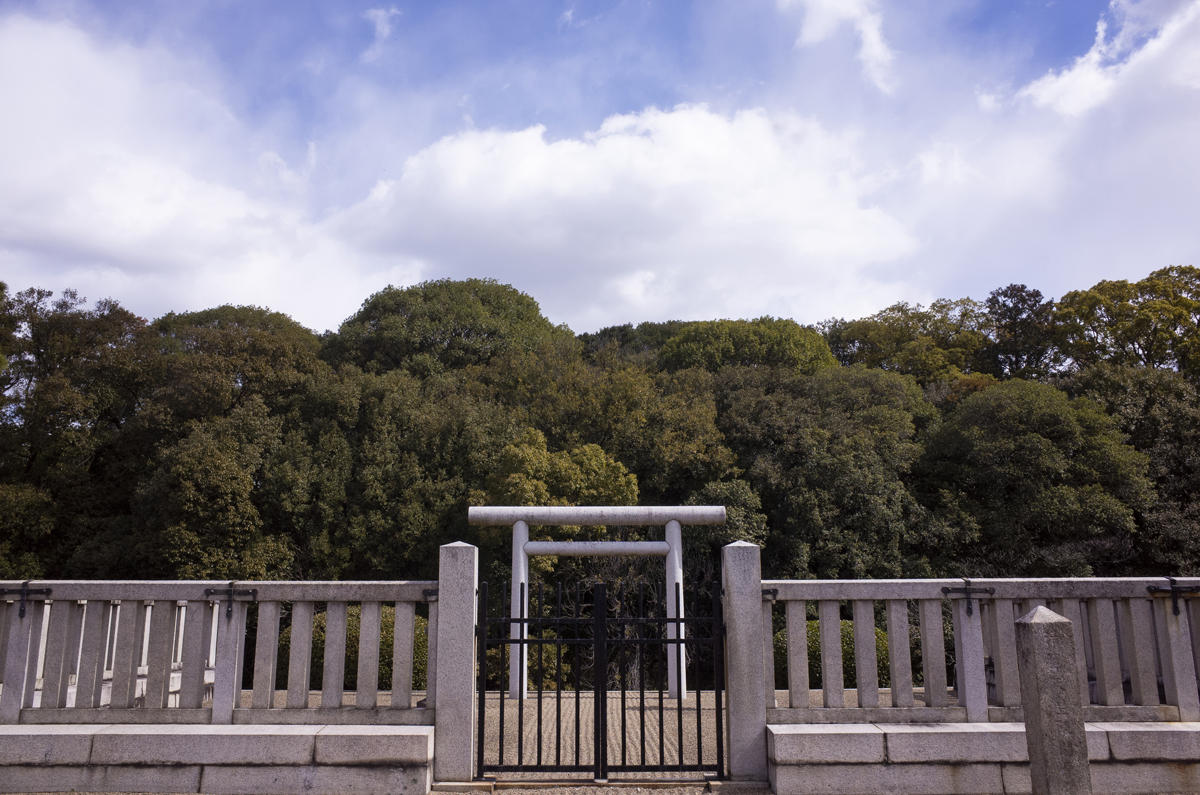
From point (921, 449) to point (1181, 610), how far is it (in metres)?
14.7

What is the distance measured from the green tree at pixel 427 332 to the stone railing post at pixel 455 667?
2069 cm

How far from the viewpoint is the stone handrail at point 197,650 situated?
233 inches

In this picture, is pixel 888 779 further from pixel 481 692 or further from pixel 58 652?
pixel 58 652

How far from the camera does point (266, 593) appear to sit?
606cm

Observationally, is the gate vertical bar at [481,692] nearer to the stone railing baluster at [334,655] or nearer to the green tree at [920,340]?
the stone railing baluster at [334,655]

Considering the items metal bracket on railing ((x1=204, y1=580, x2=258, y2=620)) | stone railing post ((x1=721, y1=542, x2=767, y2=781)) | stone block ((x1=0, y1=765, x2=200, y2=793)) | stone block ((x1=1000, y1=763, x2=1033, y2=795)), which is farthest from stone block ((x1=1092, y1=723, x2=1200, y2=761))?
stone block ((x1=0, y1=765, x2=200, y2=793))

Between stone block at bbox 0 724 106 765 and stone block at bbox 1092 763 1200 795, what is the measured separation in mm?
7917

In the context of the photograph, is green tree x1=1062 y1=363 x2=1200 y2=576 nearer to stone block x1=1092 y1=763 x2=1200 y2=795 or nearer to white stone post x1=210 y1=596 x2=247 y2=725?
stone block x1=1092 y1=763 x2=1200 y2=795

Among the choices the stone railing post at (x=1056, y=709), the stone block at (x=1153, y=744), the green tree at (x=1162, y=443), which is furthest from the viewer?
the green tree at (x=1162, y=443)

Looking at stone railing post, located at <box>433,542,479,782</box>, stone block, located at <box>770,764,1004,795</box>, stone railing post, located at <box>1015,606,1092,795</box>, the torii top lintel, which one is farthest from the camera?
the torii top lintel

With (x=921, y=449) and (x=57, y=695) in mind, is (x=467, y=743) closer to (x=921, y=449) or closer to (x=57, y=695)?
(x=57, y=695)

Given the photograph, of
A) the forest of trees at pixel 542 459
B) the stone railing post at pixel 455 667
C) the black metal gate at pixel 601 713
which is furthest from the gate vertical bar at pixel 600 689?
the forest of trees at pixel 542 459

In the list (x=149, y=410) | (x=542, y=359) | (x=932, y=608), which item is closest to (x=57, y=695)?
(x=932, y=608)

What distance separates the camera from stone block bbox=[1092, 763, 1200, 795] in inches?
221
